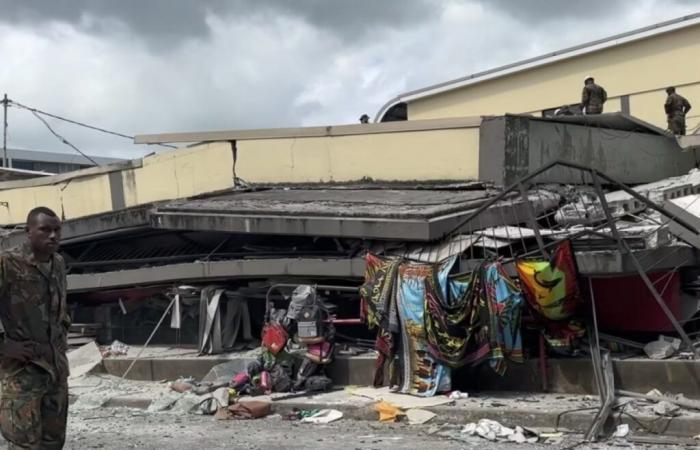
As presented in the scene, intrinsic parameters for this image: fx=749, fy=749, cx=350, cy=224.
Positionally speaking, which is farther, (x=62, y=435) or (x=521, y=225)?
(x=521, y=225)

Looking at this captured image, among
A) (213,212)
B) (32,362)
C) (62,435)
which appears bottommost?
(62,435)

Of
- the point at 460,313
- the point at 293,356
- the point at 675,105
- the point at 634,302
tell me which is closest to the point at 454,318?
the point at 460,313

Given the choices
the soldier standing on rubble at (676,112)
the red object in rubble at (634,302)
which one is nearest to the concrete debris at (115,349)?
the red object in rubble at (634,302)

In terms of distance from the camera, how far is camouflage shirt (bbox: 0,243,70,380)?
14.0 ft

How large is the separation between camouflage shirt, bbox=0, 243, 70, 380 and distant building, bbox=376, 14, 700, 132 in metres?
18.0

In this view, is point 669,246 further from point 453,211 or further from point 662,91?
point 662,91

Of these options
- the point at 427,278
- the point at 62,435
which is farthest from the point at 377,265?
the point at 62,435

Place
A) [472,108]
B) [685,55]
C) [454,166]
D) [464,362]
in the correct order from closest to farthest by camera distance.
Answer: [464,362], [454,166], [685,55], [472,108]

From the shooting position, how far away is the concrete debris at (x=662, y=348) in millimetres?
7973

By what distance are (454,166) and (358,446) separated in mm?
5862

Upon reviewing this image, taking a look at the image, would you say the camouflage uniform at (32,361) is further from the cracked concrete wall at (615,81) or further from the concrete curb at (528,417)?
the cracked concrete wall at (615,81)

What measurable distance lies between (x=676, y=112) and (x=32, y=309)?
15231 millimetres

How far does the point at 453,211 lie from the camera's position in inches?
365

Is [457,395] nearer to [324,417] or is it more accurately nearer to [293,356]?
[324,417]
